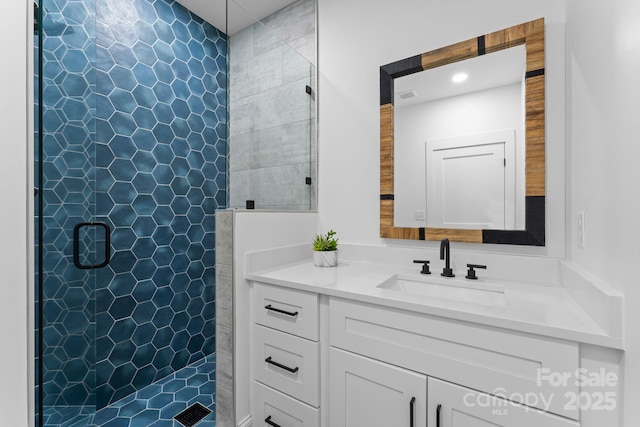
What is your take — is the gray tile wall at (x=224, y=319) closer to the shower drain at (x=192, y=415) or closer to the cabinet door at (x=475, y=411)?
the shower drain at (x=192, y=415)

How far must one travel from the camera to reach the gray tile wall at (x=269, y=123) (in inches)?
70.4

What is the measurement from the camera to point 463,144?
4.64 feet

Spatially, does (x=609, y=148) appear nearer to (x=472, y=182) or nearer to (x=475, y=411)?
(x=472, y=182)

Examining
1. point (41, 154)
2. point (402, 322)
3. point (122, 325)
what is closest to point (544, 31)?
point (402, 322)

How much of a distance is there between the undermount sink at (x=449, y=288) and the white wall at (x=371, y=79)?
22 centimetres

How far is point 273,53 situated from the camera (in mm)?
1858

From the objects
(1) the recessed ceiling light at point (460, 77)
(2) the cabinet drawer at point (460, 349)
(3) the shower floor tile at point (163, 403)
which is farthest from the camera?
(3) the shower floor tile at point (163, 403)

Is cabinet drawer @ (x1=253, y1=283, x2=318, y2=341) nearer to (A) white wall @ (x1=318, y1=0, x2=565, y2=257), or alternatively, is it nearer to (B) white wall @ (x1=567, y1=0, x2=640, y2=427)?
(A) white wall @ (x1=318, y1=0, x2=565, y2=257)

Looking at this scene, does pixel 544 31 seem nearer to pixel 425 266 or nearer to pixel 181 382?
pixel 425 266

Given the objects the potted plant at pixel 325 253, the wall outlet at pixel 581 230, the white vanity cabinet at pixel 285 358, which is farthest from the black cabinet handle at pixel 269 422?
the wall outlet at pixel 581 230

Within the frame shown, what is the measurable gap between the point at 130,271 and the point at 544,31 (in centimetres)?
255

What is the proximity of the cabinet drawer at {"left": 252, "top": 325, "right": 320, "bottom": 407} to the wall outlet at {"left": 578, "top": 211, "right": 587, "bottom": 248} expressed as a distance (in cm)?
107

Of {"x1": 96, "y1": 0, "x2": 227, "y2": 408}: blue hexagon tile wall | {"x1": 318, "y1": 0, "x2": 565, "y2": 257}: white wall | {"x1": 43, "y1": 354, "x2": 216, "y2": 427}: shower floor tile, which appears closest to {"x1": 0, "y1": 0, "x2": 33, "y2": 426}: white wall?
{"x1": 43, "y1": 354, "x2": 216, "y2": 427}: shower floor tile

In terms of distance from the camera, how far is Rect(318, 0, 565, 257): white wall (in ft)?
4.06
